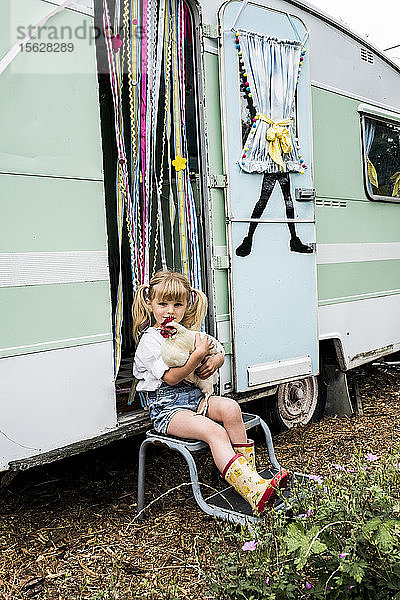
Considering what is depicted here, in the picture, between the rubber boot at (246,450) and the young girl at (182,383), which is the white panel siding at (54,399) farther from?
the rubber boot at (246,450)

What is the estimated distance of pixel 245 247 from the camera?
4262 mm

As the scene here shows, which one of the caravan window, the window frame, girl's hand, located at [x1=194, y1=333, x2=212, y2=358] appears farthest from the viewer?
the caravan window

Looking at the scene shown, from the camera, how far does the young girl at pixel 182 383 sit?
340cm

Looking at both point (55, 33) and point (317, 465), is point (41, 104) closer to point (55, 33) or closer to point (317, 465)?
point (55, 33)

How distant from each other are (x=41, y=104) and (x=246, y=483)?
2.00m

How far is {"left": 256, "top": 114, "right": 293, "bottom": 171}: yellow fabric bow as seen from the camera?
437 centimetres

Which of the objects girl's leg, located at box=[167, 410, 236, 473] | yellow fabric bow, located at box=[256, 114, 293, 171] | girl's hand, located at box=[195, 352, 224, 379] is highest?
yellow fabric bow, located at box=[256, 114, 293, 171]

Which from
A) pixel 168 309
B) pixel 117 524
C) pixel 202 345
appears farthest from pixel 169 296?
pixel 117 524

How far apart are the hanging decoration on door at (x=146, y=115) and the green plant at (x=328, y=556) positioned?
1369mm

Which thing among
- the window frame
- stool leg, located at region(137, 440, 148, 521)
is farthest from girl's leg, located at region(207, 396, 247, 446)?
the window frame

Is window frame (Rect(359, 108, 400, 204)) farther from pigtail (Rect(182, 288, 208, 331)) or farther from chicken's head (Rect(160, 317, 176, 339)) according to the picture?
chicken's head (Rect(160, 317, 176, 339))

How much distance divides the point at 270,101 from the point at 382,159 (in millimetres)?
1925

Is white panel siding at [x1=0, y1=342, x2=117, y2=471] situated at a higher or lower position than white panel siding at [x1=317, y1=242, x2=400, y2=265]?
lower

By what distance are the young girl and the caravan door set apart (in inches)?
22.3
